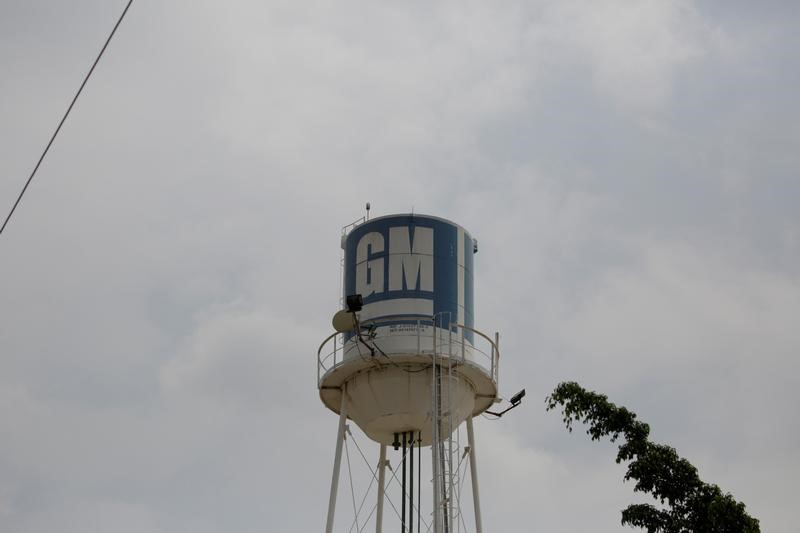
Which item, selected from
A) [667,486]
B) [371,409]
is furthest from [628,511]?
[371,409]

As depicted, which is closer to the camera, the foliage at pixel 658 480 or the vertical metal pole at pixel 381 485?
the foliage at pixel 658 480

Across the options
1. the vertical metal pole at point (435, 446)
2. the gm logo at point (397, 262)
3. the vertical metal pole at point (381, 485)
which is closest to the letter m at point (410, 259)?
the gm logo at point (397, 262)

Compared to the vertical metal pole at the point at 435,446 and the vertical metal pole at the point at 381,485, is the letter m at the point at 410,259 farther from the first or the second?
the vertical metal pole at the point at 381,485

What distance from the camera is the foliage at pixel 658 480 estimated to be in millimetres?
29172

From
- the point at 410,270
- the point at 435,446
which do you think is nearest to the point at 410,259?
the point at 410,270

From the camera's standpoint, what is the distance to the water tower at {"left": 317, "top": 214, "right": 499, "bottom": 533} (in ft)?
119

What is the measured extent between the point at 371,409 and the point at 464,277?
4.55 meters

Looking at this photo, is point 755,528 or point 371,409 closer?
point 755,528

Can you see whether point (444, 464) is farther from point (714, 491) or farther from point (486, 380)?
point (714, 491)

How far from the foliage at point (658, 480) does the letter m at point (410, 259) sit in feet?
23.4

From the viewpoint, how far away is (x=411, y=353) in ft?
119

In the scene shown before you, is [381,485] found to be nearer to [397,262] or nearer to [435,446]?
[435,446]

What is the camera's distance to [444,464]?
118ft

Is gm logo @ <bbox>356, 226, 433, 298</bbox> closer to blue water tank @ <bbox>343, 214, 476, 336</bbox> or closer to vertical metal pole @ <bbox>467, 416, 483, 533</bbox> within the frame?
blue water tank @ <bbox>343, 214, 476, 336</bbox>
